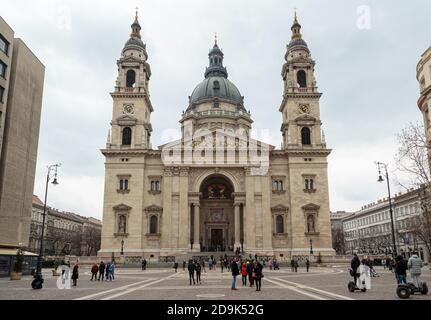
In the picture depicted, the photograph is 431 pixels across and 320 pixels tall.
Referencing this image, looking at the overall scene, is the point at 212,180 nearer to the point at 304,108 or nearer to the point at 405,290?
the point at 304,108

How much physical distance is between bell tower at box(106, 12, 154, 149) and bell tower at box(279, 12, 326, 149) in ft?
68.7

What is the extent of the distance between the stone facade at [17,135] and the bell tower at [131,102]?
57.3 ft

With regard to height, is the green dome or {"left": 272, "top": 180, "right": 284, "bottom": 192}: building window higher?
the green dome

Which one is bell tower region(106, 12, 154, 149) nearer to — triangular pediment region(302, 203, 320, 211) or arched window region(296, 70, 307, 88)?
arched window region(296, 70, 307, 88)

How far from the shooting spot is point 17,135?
35719 millimetres

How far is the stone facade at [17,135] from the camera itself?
33.8 m

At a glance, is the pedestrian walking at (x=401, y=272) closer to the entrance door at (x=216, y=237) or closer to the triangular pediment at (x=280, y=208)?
the triangular pediment at (x=280, y=208)

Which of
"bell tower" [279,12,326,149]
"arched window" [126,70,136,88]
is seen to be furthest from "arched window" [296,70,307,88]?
"arched window" [126,70,136,88]

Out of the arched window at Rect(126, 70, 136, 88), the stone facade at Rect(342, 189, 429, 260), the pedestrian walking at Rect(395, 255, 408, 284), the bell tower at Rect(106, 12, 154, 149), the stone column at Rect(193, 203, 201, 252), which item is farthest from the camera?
the stone facade at Rect(342, 189, 429, 260)

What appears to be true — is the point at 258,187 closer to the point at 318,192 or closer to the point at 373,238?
the point at 318,192

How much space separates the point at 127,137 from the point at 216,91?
23.4 m

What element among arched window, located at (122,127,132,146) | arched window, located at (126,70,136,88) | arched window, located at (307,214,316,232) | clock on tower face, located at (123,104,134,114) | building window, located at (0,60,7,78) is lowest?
arched window, located at (307,214,316,232)

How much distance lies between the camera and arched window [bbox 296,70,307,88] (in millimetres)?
60219

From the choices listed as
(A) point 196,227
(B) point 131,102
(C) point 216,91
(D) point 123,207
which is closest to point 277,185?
(A) point 196,227
